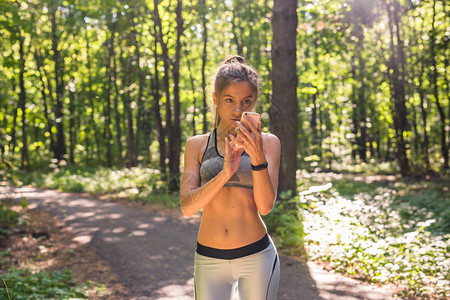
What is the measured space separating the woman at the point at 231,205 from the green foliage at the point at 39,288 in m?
3.74

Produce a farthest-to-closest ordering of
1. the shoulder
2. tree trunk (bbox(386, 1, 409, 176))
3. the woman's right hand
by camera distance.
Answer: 1. tree trunk (bbox(386, 1, 409, 176))
2. the shoulder
3. the woman's right hand

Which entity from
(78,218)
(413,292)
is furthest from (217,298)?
(78,218)

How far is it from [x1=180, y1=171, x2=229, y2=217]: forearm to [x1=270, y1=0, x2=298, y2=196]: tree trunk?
6680 mm

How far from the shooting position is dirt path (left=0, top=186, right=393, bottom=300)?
568 centimetres

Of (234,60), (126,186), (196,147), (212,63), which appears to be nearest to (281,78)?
(234,60)

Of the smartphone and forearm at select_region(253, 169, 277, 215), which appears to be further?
forearm at select_region(253, 169, 277, 215)

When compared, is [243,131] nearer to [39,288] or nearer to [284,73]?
[39,288]

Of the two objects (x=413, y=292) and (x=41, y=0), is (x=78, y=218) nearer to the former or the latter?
(x=41, y=0)

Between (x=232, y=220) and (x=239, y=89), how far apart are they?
30.2 inches

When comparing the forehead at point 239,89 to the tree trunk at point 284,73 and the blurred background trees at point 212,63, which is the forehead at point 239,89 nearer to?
the blurred background trees at point 212,63

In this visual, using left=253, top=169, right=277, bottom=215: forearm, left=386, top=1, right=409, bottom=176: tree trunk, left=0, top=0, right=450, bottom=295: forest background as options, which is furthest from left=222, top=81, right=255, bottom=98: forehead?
left=386, top=1, right=409, bottom=176: tree trunk

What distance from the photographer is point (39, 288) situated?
5480mm

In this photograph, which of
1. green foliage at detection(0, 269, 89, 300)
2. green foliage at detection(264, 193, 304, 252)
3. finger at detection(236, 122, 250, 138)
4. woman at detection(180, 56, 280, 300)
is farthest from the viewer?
green foliage at detection(264, 193, 304, 252)

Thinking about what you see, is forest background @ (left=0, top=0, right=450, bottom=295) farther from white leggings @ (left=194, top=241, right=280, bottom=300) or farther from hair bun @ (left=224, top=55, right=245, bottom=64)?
white leggings @ (left=194, top=241, right=280, bottom=300)
